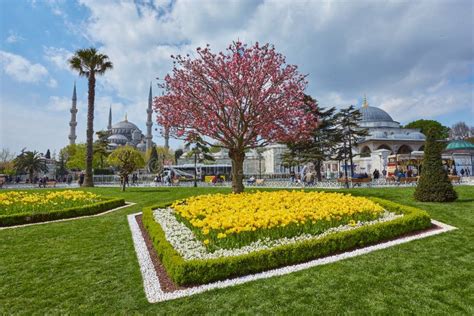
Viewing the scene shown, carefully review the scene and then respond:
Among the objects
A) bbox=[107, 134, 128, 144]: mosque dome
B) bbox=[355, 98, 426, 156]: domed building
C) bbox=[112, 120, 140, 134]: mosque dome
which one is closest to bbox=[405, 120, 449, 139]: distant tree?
bbox=[355, 98, 426, 156]: domed building

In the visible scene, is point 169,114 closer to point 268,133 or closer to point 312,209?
point 268,133

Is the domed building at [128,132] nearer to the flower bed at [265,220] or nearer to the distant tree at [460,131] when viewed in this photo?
the distant tree at [460,131]

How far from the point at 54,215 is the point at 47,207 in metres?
1.11

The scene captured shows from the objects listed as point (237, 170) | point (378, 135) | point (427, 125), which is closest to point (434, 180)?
point (237, 170)

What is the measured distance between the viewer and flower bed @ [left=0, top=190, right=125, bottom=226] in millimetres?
10164

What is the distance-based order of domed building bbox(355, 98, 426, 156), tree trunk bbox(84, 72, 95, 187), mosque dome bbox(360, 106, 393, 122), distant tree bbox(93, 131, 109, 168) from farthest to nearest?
mosque dome bbox(360, 106, 393, 122)
domed building bbox(355, 98, 426, 156)
distant tree bbox(93, 131, 109, 168)
tree trunk bbox(84, 72, 95, 187)

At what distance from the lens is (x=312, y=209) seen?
772cm

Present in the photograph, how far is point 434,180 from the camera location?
10.9 m

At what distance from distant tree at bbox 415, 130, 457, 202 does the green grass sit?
169 inches

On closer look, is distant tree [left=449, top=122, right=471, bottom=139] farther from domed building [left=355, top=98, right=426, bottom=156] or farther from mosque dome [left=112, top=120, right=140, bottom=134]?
mosque dome [left=112, top=120, right=140, bottom=134]

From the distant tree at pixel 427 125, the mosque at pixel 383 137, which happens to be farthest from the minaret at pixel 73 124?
the distant tree at pixel 427 125

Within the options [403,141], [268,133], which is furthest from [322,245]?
[403,141]

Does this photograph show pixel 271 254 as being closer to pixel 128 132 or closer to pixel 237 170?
pixel 237 170

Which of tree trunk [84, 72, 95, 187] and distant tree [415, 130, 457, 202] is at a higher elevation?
tree trunk [84, 72, 95, 187]
